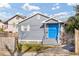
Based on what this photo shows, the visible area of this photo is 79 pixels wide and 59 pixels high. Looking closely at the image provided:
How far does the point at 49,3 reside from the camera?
1818mm

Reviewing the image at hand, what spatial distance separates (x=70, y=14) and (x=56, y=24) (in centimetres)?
19

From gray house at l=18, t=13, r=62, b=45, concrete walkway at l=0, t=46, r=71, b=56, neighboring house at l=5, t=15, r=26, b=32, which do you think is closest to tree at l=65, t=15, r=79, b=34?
gray house at l=18, t=13, r=62, b=45

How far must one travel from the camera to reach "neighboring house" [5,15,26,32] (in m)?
1.79

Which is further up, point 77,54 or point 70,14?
point 70,14

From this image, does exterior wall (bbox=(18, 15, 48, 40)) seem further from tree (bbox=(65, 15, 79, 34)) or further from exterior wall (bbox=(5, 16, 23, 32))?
tree (bbox=(65, 15, 79, 34))

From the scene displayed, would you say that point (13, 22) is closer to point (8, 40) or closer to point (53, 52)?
point (8, 40)

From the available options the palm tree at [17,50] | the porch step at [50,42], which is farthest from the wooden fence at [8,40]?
the porch step at [50,42]

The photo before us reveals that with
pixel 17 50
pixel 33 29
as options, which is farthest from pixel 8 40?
pixel 33 29

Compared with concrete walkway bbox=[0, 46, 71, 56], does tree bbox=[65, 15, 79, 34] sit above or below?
Result: above

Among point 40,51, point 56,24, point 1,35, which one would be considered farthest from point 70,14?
point 1,35

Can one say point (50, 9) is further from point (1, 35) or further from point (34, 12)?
point (1, 35)

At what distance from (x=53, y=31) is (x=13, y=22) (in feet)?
1.38

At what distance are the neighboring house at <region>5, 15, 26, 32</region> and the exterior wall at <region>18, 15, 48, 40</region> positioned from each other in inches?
1.8

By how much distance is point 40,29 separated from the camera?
181 cm
